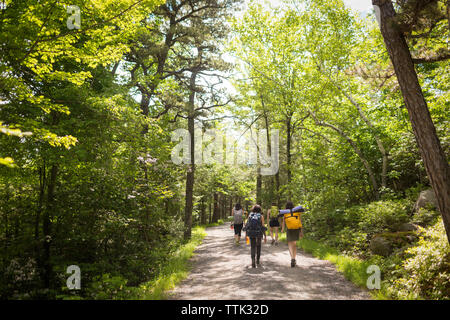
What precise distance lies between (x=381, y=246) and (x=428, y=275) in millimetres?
2620

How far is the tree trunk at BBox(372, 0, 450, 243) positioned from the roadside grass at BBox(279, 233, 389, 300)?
213 centimetres

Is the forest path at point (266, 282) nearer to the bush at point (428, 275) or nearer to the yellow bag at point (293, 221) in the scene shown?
the bush at point (428, 275)

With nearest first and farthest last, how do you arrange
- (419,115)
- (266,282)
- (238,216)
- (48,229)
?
(419,115) → (266,282) → (48,229) → (238,216)

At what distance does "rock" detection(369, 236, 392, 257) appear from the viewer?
7.63 m

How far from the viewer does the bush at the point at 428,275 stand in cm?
500

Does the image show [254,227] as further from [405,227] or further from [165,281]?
[405,227]

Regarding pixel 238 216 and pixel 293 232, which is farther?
pixel 238 216

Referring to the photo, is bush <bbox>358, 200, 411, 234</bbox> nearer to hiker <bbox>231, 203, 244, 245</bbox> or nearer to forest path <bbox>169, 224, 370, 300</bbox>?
forest path <bbox>169, 224, 370, 300</bbox>

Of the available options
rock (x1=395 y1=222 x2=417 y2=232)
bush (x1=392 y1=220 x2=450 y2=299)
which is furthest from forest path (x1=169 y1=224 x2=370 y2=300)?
rock (x1=395 y1=222 x2=417 y2=232)

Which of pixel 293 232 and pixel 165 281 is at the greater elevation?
pixel 293 232

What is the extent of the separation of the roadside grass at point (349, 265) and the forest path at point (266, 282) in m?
0.18

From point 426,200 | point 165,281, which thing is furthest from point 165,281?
point 426,200

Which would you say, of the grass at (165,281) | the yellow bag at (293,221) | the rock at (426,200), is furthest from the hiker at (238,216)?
the rock at (426,200)

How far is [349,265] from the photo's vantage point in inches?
302
